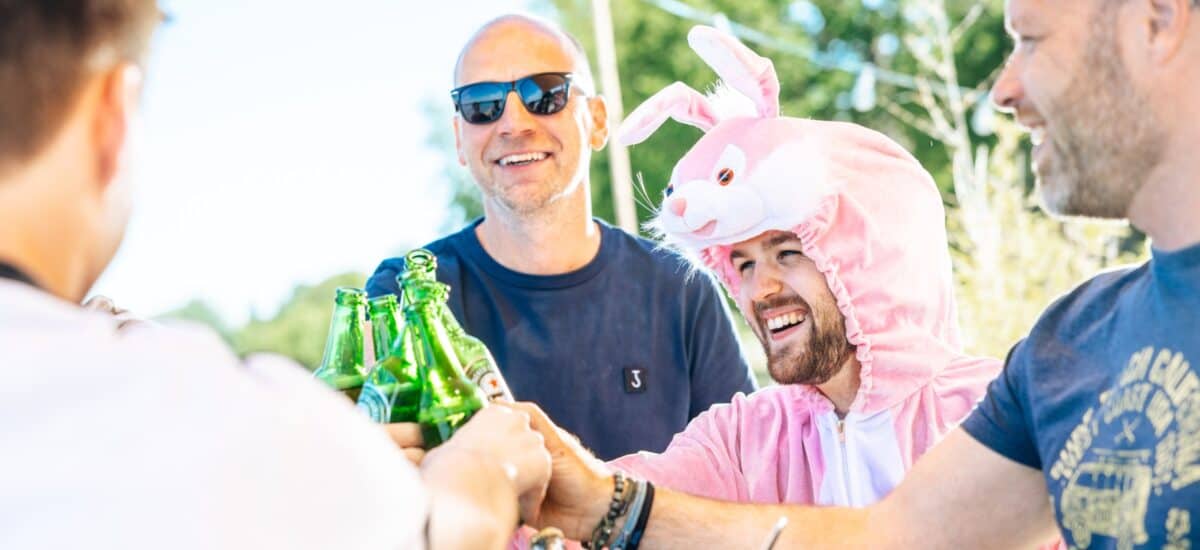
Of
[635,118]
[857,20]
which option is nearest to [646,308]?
[635,118]

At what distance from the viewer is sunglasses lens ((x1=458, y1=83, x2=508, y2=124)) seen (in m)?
4.30

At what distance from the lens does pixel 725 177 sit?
3012 mm

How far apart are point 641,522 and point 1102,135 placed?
1041 mm

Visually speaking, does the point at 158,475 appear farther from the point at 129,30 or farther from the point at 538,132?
the point at 538,132

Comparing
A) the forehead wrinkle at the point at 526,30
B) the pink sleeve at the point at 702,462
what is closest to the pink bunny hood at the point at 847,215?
the pink sleeve at the point at 702,462

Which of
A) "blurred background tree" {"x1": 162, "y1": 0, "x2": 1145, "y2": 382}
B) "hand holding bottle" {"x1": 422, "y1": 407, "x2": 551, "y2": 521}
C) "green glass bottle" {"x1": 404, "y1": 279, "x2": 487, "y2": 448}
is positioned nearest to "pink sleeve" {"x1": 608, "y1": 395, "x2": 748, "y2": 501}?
"green glass bottle" {"x1": 404, "y1": 279, "x2": 487, "y2": 448}

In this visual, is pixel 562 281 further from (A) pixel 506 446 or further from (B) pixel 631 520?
(A) pixel 506 446

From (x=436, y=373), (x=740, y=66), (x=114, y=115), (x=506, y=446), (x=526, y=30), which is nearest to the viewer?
(x=114, y=115)

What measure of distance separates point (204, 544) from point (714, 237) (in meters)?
1.80

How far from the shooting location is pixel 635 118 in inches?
126

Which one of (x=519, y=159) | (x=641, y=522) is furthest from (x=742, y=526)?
(x=519, y=159)

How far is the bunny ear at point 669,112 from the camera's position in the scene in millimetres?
3164

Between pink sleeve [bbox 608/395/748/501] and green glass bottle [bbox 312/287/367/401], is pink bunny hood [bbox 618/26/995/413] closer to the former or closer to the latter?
pink sleeve [bbox 608/395/748/501]

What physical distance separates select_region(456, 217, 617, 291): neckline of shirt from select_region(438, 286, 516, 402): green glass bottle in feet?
6.10
